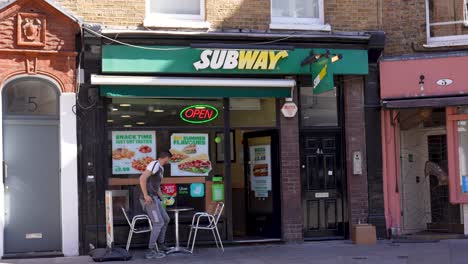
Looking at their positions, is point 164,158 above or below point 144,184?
above

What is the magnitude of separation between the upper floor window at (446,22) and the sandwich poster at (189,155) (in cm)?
496

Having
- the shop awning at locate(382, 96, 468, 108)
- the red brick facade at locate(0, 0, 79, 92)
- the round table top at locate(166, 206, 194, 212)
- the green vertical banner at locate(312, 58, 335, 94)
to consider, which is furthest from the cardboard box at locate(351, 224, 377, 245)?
the red brick facade at locate(0, 0, 79, 92)

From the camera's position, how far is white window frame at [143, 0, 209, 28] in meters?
12.4

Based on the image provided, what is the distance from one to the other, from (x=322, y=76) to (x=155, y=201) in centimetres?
371

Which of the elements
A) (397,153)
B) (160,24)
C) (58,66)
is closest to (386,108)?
(397,153)

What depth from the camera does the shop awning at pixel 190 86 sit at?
11.9m

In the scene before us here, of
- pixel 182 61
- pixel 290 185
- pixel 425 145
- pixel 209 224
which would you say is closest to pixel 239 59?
pixel 182 61

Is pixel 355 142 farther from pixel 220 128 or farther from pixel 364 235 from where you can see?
pixel 220 128

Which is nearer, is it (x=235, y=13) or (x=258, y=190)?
(x=235, y=13)

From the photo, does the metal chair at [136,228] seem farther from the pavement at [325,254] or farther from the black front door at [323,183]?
the black front door at [323,183]

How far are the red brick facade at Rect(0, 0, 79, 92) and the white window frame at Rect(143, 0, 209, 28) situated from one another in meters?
1.37

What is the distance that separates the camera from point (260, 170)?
1357 centimetres

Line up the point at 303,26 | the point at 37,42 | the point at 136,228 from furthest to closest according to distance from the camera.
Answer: the point at 303,26, the point at 136,228, the point at 37,42

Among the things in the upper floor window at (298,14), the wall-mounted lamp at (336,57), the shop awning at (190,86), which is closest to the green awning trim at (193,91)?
the shop awning at (190,86)
